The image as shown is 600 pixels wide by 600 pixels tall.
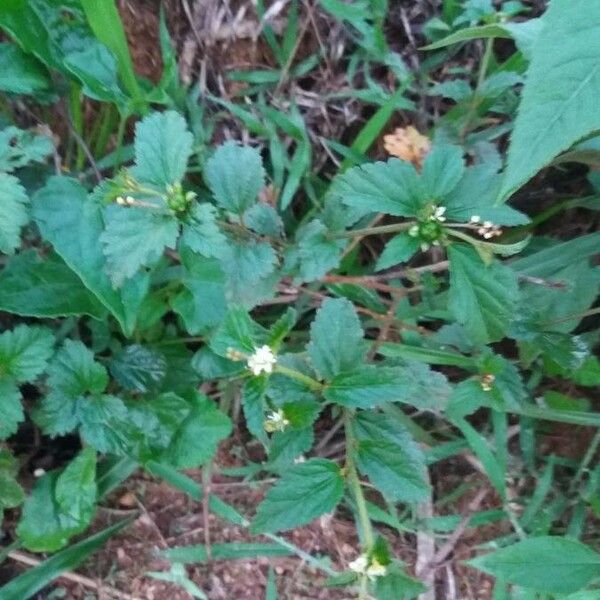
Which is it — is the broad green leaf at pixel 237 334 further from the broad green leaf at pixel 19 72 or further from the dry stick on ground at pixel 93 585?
the dry stick on ground at pixel 93 585

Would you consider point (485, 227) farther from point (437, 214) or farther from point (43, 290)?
point (43, 290)

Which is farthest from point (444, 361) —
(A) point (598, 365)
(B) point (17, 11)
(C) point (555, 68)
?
(B) point (17, 11)

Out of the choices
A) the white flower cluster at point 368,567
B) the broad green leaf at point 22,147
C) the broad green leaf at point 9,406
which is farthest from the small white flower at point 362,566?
the broad green leaf at point 22,147

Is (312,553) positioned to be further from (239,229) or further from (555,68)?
(555,68)

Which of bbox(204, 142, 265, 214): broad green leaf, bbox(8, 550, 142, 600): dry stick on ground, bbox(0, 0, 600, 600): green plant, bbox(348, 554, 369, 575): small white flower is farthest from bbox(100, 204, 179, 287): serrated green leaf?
bbox(8, 550, 142, 600): dry stick on ground

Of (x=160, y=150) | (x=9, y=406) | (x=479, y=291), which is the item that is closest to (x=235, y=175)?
(x=160, y=150)

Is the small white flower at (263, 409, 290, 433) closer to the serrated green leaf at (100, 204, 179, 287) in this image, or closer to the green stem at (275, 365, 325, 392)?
the green stem at (275, 365, 325, 392)
